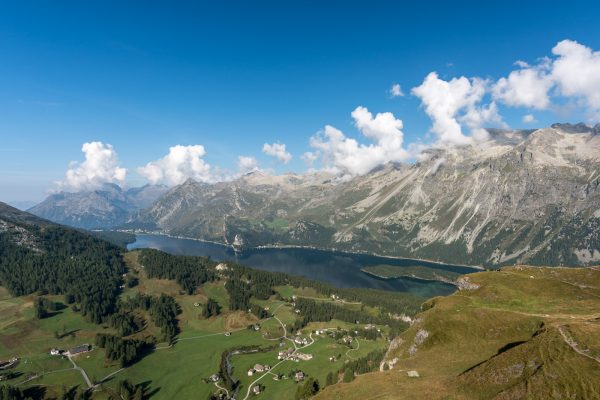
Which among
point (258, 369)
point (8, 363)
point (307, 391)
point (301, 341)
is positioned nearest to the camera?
point (307, 391)

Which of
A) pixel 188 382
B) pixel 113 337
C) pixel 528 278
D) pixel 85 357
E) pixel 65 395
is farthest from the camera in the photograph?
pixel 113 337

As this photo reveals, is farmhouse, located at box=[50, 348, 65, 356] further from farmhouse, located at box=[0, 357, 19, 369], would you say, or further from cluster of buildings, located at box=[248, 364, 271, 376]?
cluster of buildings, located at box=[248, 364, 271, 376]

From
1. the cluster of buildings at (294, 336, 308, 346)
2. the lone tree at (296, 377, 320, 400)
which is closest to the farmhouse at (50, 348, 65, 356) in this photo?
the cluster of buildings at (294, 336, 308, 346)

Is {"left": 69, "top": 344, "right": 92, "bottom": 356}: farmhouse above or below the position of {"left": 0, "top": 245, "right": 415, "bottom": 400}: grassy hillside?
above

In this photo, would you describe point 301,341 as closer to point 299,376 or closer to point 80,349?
point 299,376

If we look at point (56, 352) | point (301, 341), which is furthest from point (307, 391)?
point (56, 352)

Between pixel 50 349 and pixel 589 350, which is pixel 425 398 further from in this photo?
pixel 50 349

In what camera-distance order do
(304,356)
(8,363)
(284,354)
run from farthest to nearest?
(284,354)
(304,356)
(8,363)

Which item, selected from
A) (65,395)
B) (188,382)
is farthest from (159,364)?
(65,395)
